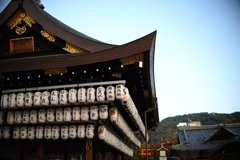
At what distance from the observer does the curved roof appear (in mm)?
9430

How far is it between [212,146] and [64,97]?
2837 cm

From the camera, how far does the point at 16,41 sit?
10703mm

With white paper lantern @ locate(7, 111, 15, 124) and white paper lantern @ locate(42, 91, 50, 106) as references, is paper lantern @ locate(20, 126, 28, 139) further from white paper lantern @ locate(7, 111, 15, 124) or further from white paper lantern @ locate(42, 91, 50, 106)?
white paper lantern @ locate(42, 91, 50, 106)

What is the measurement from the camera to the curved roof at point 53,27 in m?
9.43

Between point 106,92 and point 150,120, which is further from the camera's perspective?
point 150,120

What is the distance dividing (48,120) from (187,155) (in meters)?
26.5

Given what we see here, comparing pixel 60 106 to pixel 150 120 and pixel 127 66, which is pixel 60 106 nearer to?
pixel 127 66

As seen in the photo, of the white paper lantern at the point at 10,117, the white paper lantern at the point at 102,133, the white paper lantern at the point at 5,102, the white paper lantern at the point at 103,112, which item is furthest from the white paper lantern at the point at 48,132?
the white paper lantern at the point at 103,112

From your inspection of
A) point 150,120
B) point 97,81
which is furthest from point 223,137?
point 97,81

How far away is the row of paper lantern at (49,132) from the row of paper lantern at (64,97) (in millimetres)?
986

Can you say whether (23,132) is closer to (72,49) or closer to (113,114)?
(113,114)

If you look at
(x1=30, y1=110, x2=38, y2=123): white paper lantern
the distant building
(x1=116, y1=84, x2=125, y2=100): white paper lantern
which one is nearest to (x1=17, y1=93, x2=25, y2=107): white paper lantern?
(x1=30, y1=110, x2=38, y2=123): white paper lantern

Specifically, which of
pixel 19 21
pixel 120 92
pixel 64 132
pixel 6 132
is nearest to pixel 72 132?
pixel 64 132

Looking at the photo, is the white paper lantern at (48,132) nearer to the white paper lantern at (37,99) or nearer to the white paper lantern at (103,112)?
the white paper lantern at (37,99)
